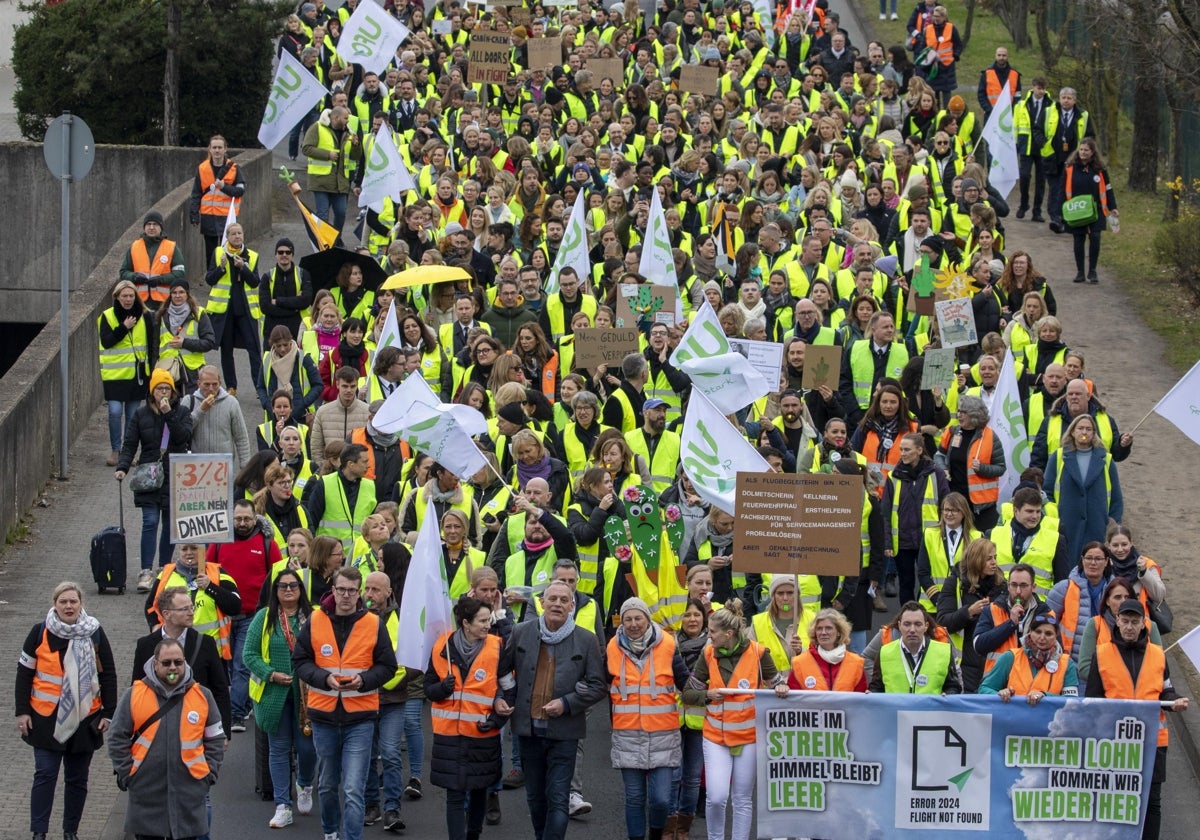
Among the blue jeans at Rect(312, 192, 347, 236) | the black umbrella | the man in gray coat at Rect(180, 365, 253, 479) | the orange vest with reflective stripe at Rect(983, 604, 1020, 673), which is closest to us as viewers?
the orange vest with reflective stripe at Rect(983, 604, 1020, 673)

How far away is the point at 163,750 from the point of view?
11234 millimetres

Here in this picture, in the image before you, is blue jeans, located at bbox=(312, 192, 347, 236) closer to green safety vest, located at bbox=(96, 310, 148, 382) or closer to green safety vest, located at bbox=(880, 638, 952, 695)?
green safety vest, located at bbox=(96, 310, 148, 382)

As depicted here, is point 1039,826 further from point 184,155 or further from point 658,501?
point 184,155

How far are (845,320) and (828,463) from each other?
318 centimetres

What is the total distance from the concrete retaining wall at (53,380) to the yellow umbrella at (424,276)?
3189 millimetres

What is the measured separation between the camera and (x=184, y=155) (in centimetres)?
2861

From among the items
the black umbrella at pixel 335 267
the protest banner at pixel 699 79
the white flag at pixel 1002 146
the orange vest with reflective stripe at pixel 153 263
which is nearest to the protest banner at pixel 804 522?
the black umbrella at pixel 335 267

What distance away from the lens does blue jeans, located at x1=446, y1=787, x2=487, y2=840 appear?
1166cm

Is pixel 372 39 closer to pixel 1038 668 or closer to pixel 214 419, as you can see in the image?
pixel 214 419

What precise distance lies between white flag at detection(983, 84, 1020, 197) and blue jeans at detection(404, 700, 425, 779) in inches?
538

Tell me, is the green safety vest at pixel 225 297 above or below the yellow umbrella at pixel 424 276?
below

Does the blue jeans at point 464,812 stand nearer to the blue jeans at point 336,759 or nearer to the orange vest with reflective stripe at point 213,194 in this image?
the blue jeans at point 336,759

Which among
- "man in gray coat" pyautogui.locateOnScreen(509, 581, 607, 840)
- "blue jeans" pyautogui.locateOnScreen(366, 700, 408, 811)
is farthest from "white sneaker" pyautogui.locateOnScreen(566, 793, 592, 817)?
"blue jeans" pyautogui.locateOnScreen(366, 700, 408, 811)

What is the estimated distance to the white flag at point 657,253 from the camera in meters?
19.3
